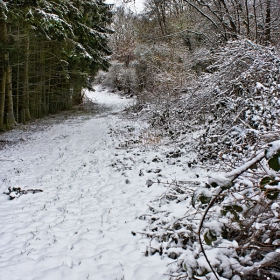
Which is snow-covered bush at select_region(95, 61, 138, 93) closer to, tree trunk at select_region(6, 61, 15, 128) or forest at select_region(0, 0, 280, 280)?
forest at select_region(0, 0, 280, 280)

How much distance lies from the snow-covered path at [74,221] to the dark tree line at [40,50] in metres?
5.49

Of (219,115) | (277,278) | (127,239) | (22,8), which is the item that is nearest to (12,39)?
(22,8)

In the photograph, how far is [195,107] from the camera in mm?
7395

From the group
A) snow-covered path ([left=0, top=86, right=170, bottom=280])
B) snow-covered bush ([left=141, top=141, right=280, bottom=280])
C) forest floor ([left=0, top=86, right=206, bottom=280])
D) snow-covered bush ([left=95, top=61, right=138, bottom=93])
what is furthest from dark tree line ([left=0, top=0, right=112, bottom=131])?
snow-covered bush ([left=141, top=141, right=280, bottom=280])

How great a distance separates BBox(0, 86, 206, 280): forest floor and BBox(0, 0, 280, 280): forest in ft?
0.71

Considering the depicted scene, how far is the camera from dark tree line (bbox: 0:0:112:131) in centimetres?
900

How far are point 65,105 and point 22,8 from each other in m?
13.1

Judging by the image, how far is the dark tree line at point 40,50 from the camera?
354 inches

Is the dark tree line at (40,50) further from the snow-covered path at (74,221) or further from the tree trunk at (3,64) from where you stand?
the snow-covered path at (74,221)

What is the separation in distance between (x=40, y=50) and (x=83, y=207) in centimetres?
1285

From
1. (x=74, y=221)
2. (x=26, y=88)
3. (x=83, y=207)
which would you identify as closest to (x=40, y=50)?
(x=26, y=88)

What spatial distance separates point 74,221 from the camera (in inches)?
163

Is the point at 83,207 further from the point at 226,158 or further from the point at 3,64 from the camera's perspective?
the point at 3,64

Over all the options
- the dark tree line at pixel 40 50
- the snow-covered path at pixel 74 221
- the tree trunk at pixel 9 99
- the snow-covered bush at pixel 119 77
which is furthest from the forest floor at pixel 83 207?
the snow-covered bush at pixel 119 77
